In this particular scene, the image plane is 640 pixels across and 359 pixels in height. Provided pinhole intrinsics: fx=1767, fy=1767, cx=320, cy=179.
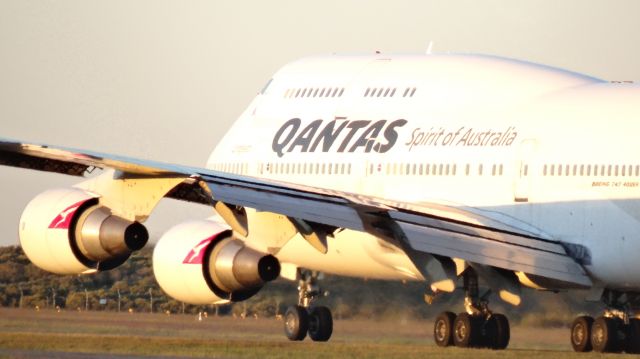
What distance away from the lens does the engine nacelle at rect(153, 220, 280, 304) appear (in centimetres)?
3027

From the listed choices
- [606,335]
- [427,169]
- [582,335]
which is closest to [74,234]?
[427,169]

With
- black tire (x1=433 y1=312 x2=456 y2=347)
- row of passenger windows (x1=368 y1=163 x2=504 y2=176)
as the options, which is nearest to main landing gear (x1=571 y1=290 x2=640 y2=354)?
black tire (x1=433 y1=312 x2=456 y2=347)

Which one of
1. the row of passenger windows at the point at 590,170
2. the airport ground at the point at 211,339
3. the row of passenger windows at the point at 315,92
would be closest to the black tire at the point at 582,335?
the airport ground at the point at 211,339

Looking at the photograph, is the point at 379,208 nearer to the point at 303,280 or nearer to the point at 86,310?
the point at 303,280

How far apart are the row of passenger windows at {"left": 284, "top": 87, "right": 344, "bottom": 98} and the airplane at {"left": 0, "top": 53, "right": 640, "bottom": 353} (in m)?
0.05

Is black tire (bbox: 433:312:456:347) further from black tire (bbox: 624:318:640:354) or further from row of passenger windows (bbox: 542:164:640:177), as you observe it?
row of passenger windows (bbox: 542:164:640:177)

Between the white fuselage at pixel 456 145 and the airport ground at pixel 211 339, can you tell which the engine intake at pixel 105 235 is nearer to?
the airport ground at pixel 211 339

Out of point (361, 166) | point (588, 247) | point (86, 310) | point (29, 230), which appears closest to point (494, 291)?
point (588, 247)

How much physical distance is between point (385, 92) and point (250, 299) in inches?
335

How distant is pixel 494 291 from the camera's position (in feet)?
104

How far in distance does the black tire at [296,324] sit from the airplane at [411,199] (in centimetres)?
4

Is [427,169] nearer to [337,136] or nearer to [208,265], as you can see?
[337,136]

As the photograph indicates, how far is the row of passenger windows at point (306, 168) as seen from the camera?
35.5m

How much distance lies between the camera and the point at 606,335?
31.6 metres
